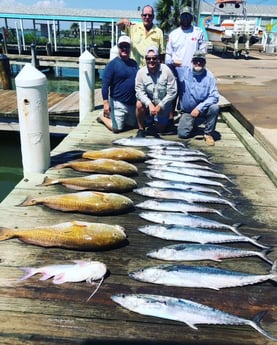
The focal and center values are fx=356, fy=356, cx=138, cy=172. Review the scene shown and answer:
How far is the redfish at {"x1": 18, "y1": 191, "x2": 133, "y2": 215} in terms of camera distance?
3479 mm

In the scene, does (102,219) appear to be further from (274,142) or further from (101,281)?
(274,142)

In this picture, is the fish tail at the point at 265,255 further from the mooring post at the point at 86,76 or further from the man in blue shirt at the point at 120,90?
the mooring post at the point at 86,76

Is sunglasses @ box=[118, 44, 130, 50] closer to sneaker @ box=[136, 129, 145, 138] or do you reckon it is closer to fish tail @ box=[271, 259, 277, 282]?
sneaker @ box=[136, 129, 145, 138]

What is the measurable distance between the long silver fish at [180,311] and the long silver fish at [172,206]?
1.36 metres

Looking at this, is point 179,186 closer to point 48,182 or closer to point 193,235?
point 193,235

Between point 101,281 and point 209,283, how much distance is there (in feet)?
2.54

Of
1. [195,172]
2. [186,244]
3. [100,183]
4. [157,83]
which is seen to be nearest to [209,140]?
[157,83]

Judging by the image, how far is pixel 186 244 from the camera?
9.88ft

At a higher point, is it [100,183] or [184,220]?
[100,183]

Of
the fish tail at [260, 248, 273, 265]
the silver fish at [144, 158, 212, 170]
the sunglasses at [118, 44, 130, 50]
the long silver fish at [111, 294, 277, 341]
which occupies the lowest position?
the fish tail at [260, 248, 273, 265]

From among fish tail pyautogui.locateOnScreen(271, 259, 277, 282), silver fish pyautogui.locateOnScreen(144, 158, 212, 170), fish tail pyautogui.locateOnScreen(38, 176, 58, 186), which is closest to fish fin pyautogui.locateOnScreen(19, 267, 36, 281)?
fish tail pyautogui.locateOnScreen(38, 176, 58, 186)

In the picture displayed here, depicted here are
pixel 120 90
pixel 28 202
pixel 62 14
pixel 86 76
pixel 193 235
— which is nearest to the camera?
pixel 193 235

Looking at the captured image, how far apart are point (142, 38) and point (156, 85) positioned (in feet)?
4.06

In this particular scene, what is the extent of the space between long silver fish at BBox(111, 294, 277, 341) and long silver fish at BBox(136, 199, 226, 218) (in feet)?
4.46
